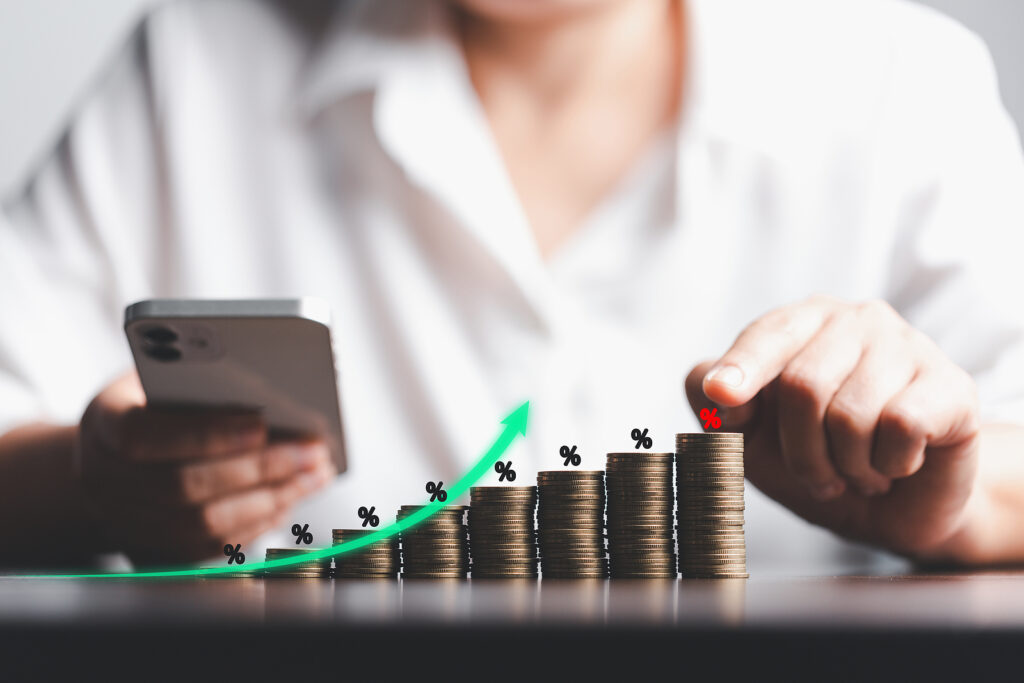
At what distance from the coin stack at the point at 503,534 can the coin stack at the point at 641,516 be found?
6 cm

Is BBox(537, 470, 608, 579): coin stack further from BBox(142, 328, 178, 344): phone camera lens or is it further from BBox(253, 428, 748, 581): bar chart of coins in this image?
BBox(142, 328, 178, 344): phone camera lens

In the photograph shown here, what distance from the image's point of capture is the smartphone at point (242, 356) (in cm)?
67

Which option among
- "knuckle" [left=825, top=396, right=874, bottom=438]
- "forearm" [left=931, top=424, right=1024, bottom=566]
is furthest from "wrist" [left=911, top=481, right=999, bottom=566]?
"knuckle" [left=825, top=396, right=874, bottom=438]

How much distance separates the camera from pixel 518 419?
117 cm

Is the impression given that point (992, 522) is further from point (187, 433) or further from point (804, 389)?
point (187, 433)

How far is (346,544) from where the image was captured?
2.26ft

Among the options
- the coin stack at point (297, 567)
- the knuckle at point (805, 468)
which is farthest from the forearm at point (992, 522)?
the coin stack at point (297, 567)

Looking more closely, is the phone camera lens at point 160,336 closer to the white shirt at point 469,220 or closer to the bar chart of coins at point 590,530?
the bar chart of coins at point 590,530

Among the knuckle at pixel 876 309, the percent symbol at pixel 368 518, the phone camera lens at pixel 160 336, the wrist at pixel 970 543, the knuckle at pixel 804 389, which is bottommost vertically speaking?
the wrist at pixel 970 543

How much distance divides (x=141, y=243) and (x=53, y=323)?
19 centimetres

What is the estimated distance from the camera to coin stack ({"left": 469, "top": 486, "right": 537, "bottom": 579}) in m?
0.67

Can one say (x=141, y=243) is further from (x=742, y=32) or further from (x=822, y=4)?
(x=822, y=4)

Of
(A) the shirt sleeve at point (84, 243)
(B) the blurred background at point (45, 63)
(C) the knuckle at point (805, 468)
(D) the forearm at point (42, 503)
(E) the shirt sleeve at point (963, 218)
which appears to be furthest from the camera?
(B) the blurred background at point (45, 63)

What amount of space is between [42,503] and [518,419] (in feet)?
1.89
